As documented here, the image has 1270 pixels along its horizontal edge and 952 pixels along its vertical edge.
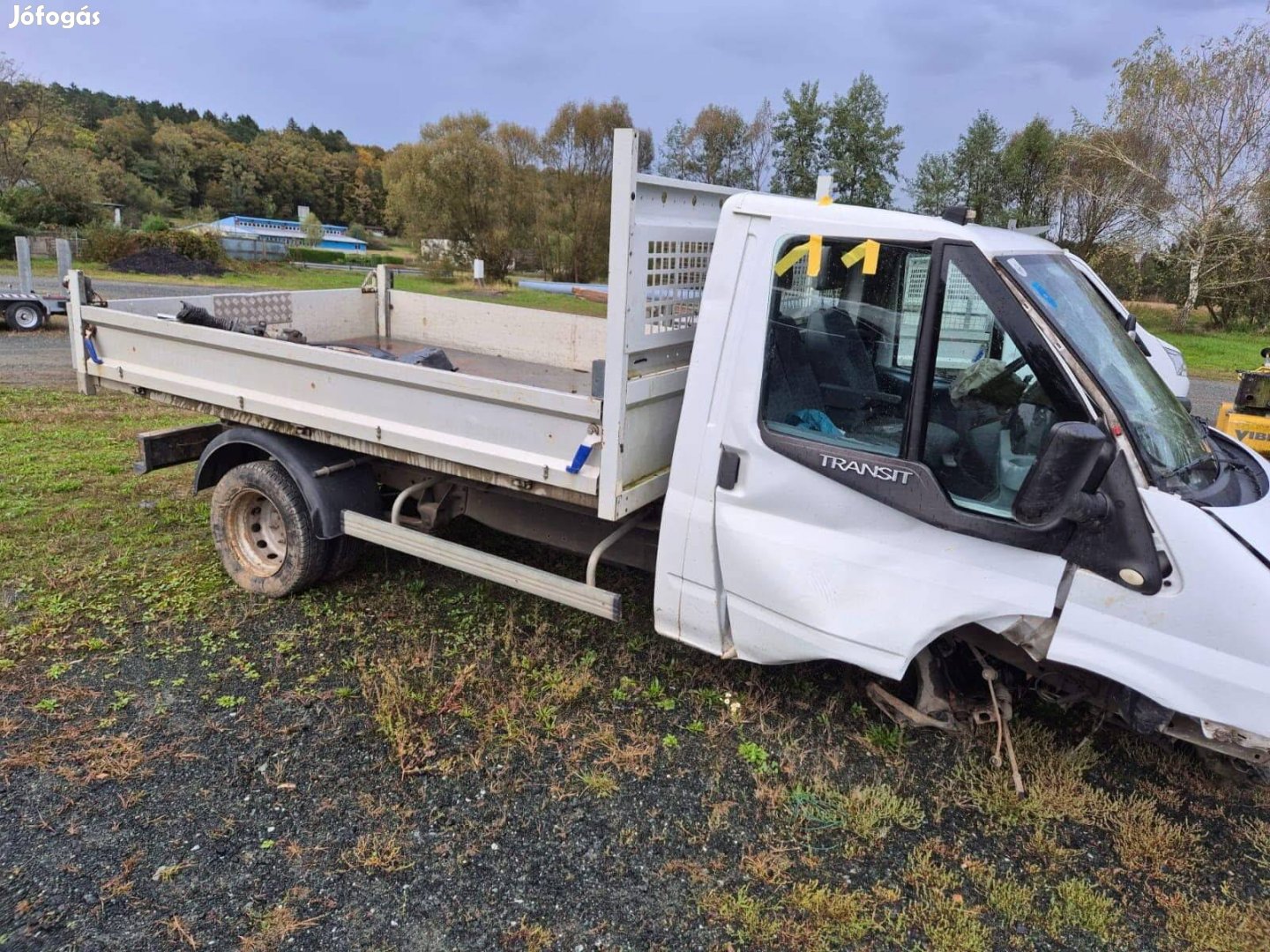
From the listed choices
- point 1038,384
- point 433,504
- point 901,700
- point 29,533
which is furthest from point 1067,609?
point 29,533

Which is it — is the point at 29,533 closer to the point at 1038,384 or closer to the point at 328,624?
the point at 328,624

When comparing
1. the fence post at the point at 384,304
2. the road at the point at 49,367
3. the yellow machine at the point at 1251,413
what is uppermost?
the fence post at the point at 384,304

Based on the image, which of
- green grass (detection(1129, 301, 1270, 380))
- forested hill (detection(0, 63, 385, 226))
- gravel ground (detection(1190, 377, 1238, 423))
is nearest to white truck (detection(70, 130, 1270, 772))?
gravel ground (detection(1190, 377, 1238, 423))

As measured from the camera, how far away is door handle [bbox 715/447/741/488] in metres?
3.06

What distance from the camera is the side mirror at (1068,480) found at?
219 centimetres

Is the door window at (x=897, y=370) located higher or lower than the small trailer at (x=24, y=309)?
higher

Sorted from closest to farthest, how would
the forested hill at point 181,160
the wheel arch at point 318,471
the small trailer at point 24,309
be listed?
1. the wheel arch at point 318,471
2. the small trailer at point 24,309
3. the forested hill at point 181,160

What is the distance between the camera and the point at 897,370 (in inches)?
110

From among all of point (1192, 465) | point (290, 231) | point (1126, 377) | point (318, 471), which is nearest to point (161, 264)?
point (318, 471)

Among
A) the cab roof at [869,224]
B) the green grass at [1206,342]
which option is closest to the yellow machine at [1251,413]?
the cab roof at [869,224]

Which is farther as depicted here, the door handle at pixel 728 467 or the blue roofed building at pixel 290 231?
the blue roofed building at pixel 290 231

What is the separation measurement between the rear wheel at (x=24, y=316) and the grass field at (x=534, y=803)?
39.5ft

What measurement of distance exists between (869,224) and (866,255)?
0.12 m

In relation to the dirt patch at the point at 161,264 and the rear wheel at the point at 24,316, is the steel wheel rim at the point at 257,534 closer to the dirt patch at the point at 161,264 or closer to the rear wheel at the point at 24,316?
the rear wheel at the point at 24,316
